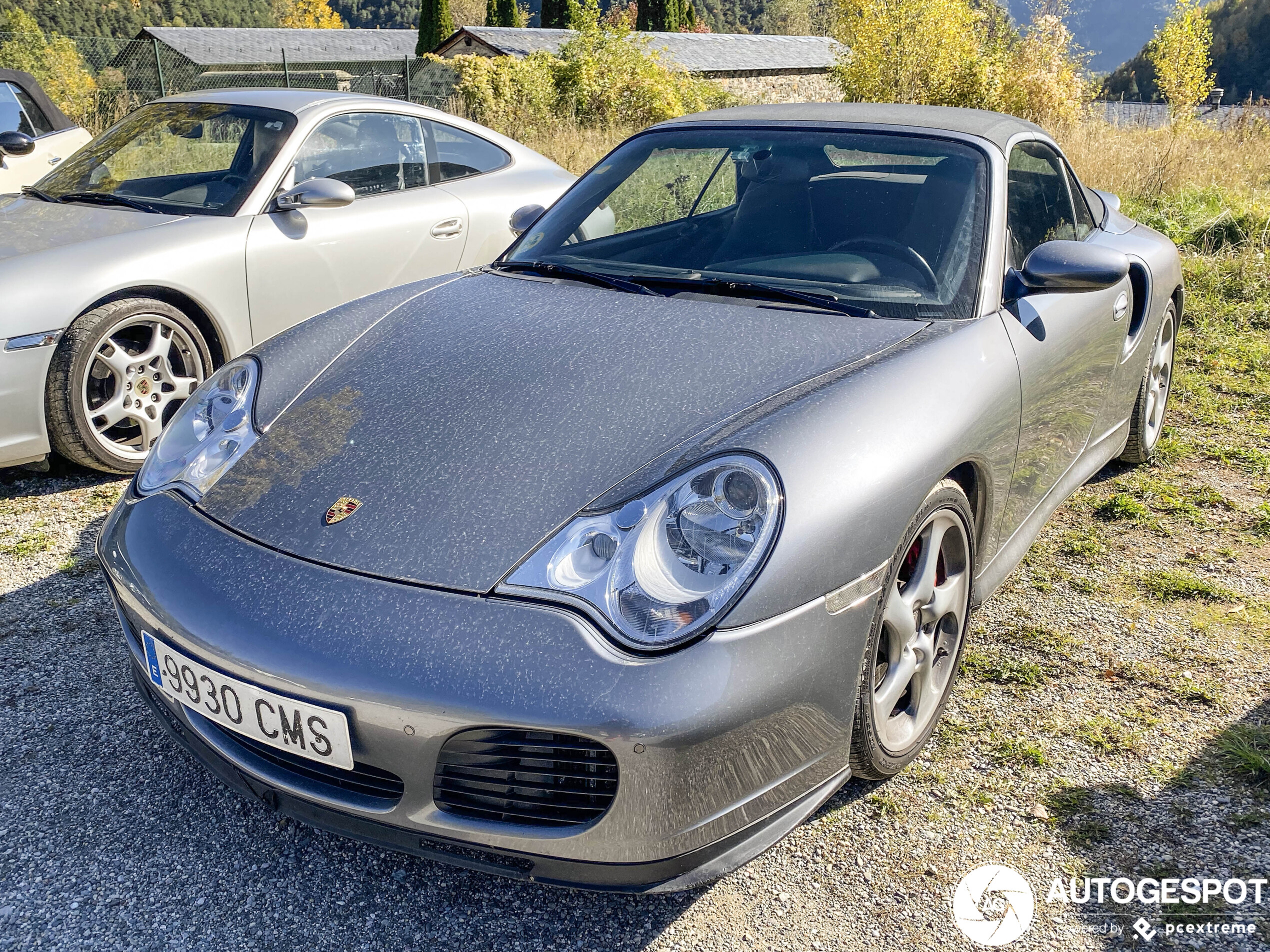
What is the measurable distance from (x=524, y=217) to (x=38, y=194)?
8.12 ft

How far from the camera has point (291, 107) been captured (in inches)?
172

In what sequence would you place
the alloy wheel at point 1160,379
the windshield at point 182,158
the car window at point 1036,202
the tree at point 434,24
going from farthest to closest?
the tree at point 434,24, the windshield at point 182,158, the alloy wheel at point 1160,379, the car window at point 1036,202

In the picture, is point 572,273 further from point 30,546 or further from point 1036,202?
point 30,546

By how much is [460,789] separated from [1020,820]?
1.22 meters

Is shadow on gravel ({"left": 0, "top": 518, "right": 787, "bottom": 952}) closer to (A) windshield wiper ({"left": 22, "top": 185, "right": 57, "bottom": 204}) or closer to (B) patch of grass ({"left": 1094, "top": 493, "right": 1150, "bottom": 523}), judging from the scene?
(B) patch of grass ({"left": 1094, "top": 493, "right": 1150, "bottom": 523})

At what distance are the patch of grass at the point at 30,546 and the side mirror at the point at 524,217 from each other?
6.06 ft

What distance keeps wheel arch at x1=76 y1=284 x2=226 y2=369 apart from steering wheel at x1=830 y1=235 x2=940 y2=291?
2.53 m

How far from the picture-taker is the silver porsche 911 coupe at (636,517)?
157cm

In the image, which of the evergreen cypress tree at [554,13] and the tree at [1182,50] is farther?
the evergreen cypress tree at [554,13]

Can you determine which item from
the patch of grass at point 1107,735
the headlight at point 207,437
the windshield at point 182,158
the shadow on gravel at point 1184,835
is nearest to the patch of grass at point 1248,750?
the shadow on gravel at point 1184,835

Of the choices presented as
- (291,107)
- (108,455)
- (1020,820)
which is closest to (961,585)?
(1020,820)

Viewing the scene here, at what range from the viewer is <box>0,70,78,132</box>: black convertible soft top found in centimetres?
623

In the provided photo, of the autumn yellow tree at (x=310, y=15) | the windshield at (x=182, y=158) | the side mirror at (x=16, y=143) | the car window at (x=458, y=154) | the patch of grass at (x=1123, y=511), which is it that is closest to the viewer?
the patch of grass at (x=1123, y=511)

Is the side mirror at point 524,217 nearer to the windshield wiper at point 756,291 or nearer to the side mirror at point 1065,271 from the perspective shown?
the windshield wiper at point 756,291
